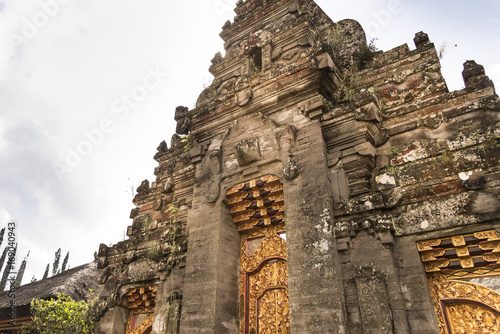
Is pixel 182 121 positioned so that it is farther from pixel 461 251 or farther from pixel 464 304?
pixel 464 304

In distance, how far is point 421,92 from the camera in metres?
6.71

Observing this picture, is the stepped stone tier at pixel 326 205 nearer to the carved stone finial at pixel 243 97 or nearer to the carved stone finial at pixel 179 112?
the carved stone finial at pixel 243 97

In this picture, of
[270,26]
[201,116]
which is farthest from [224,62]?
[201,116]

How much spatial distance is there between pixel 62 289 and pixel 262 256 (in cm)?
1253

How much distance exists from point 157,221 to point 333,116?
6.01 m

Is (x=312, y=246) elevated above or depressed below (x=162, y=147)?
below

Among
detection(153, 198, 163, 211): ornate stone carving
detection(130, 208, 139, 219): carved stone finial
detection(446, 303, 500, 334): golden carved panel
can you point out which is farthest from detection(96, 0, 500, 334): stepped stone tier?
detection(130, 208, 139, 219): carved stone finial

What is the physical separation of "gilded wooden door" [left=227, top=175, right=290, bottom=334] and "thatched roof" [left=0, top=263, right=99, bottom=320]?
11.3 meters

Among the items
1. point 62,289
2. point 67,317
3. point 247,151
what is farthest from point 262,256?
point 62,289

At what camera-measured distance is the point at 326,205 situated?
5.80m

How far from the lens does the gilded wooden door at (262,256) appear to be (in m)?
6.48

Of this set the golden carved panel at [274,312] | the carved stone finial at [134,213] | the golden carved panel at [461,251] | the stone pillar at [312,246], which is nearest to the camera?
the golden carved panel at [461,251]

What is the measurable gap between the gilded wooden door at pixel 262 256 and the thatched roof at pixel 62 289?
11.3 meters

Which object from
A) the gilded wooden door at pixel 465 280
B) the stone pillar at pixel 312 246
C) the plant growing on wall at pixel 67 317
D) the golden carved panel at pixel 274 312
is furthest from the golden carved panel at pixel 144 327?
the gilded wooden door at pixel 465 280
